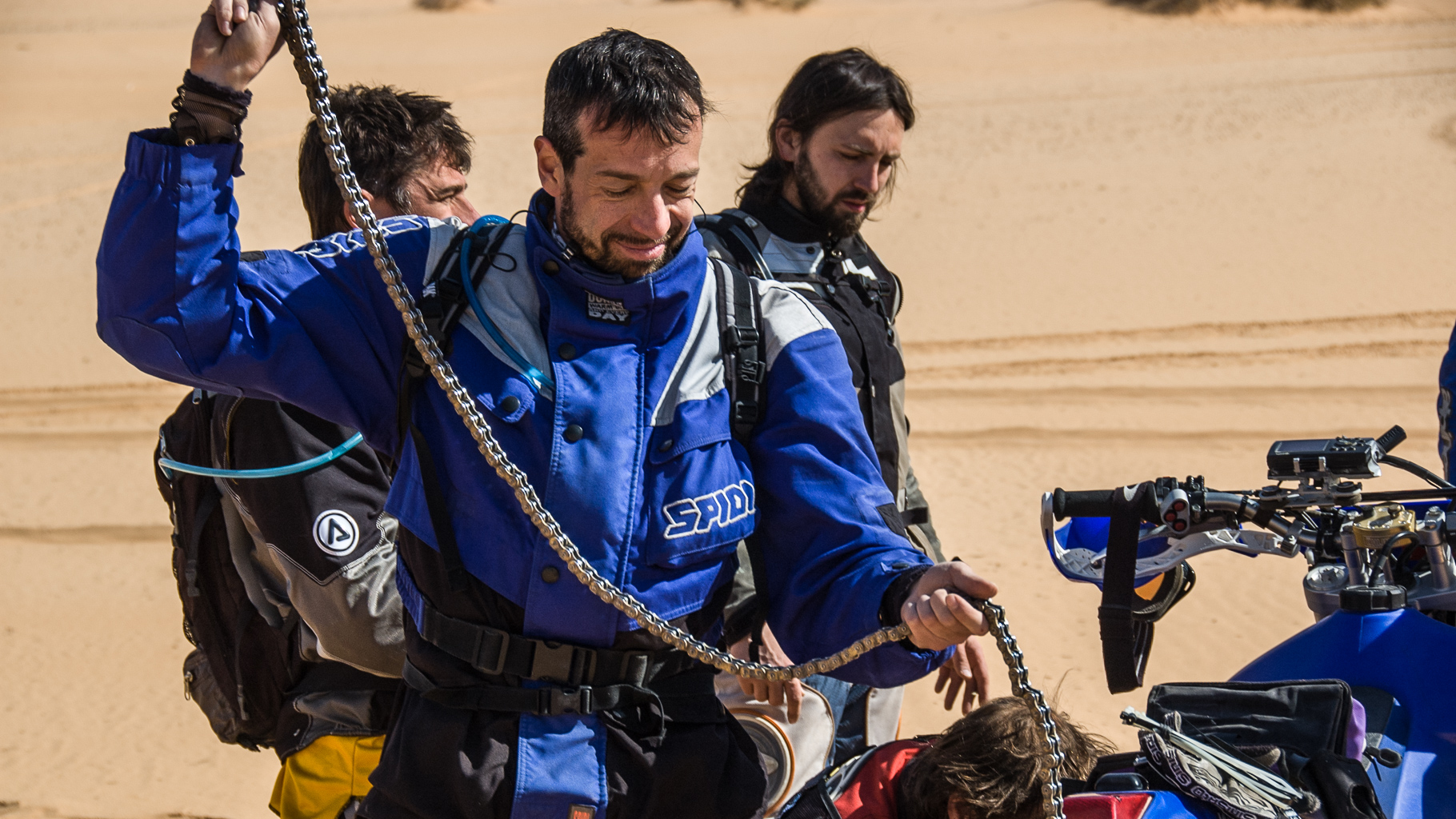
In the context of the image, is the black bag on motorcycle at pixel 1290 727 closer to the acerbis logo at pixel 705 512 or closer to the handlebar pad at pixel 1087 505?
the handlebar pad at pixel 1087 505

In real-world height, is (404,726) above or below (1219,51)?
below

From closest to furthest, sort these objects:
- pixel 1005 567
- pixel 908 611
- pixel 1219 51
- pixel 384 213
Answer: pixel 908 611, pixel 384 213, pixel 1005 567, pixel 1219 51

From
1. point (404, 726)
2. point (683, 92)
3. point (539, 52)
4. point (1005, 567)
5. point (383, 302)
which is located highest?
point (539, 52)

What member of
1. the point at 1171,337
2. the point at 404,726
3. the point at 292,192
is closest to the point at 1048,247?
the point at 1171,337

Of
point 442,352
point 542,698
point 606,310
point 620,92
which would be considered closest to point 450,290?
point 442,352

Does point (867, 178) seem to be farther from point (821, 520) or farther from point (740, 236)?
point (821, 520)

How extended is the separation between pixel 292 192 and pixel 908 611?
1523 cm

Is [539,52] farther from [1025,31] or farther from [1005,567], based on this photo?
[1005,567]

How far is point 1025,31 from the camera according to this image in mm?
24062

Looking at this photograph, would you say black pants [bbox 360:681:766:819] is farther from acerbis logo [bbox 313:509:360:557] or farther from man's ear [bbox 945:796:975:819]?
man's ear [bbox 945:796:975:819]

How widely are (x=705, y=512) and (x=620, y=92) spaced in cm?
57

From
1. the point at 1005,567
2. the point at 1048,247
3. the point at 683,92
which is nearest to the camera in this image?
the point at 683,92

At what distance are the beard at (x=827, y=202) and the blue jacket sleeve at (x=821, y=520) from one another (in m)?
1.36

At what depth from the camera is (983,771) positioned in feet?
8.04
